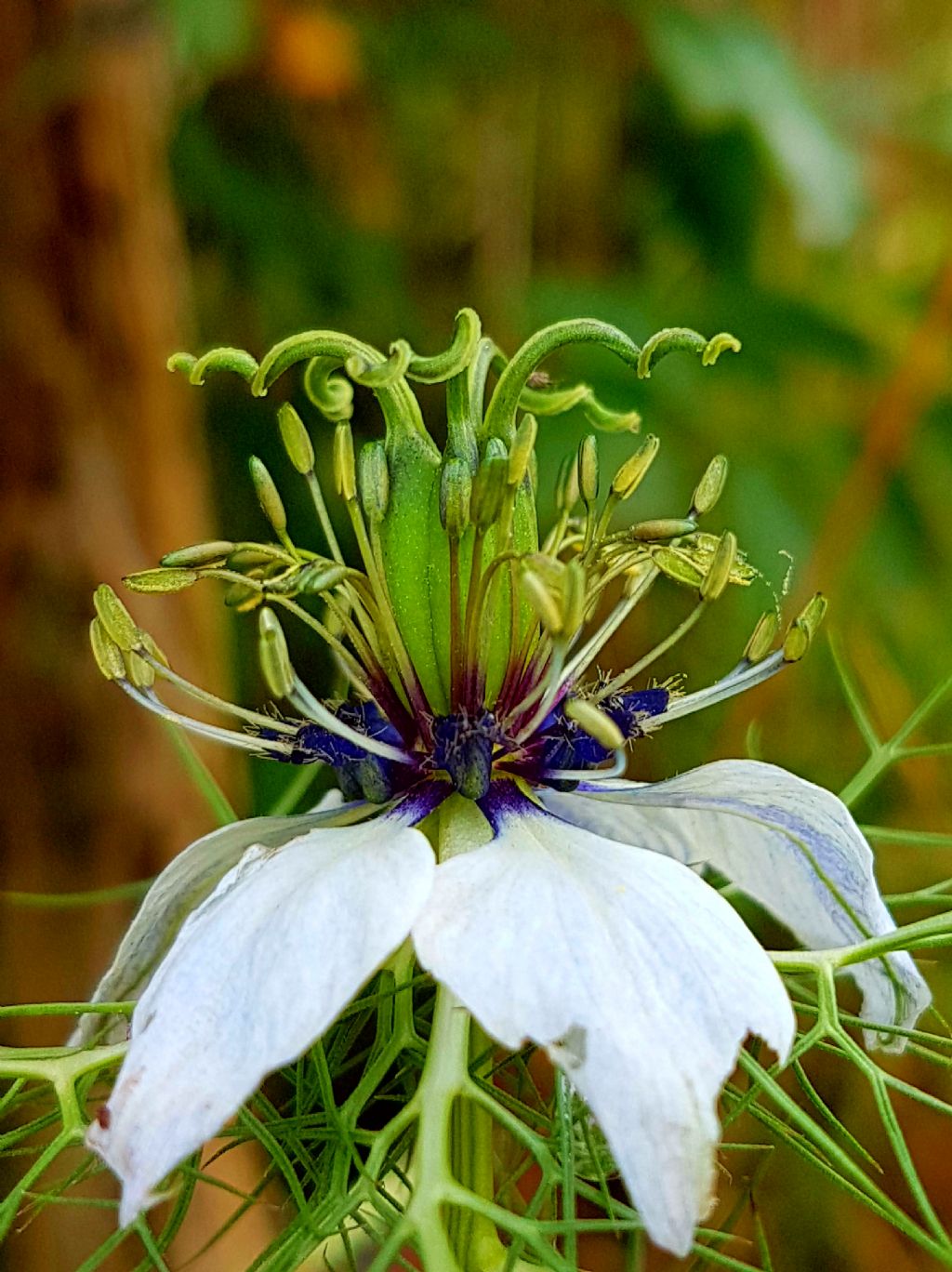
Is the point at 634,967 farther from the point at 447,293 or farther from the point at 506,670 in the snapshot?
the point at 447,293

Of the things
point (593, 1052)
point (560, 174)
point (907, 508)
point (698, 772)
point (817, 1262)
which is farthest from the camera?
point (560, 174)

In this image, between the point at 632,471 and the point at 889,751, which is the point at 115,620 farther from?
the point at 889,751

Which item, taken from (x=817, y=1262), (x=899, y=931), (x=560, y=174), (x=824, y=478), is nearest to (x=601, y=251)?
(x=560, y=174)

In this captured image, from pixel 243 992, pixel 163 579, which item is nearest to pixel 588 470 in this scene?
pixel 163 579

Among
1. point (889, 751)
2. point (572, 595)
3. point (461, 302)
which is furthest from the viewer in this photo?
point (461, 302)

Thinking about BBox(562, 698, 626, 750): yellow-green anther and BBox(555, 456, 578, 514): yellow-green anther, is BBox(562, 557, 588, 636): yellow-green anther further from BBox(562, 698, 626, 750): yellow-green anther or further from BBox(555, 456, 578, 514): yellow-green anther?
BBox(555, 456, 578, 514): yellow-green anther

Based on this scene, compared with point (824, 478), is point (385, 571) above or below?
above

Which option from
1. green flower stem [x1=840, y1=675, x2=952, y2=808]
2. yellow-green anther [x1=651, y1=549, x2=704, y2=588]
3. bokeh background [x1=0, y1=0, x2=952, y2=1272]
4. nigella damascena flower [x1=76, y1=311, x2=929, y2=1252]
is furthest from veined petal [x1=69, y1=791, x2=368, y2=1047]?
bokeh background [x1=0, y1=0, x2=952, y2=1272]
